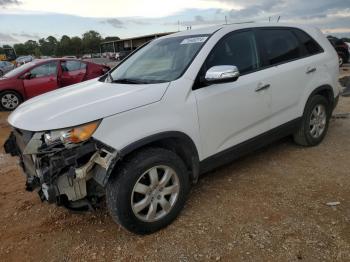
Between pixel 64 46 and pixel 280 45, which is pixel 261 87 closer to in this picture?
pixel 280 45

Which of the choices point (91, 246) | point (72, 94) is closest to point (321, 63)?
point (72, 94)

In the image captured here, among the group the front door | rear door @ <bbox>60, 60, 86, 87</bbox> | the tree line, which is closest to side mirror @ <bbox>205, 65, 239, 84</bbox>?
the front door

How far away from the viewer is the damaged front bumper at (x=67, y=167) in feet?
8.21

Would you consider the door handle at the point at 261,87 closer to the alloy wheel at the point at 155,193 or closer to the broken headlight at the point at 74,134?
the alloy wheel at the point at 155,193

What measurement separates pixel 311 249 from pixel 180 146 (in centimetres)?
138

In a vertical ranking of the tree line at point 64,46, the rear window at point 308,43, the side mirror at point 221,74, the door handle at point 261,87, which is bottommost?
the tree line at point 64,46

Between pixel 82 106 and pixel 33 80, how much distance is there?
25.4 feet

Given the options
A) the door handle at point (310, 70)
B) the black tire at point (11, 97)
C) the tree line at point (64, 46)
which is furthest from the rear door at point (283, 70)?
the tree line at point (64, 46)

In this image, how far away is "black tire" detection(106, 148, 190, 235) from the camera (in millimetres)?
2639

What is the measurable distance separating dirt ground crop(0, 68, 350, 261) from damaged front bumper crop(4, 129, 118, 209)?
0.55 m

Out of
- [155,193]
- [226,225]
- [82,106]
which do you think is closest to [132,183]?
[155,193]

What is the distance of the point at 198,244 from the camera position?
111 inches

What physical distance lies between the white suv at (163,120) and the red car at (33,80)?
615 cm

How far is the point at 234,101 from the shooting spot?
338 cm
